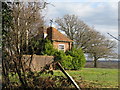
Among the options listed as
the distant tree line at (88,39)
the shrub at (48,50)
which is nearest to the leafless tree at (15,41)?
the shrub at (48,50)

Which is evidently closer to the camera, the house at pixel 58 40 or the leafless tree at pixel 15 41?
the leafless tree at pixel 15 41

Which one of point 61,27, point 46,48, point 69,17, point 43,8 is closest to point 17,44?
point 43,8

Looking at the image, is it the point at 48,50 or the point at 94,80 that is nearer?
the point at 94,80

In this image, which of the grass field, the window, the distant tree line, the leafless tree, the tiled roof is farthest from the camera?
the distant tree line

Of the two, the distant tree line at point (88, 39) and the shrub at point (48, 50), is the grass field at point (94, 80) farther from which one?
the distant tree line at point (88, 39)

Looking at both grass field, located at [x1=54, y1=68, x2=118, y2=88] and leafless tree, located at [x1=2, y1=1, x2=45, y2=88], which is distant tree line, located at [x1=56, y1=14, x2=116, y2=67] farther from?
leafless tree, located at [x1=2, y1=1, x2=45, y2=88]

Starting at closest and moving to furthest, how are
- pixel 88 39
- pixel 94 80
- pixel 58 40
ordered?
pixel 94 80 → pixel 58 40 → pixel 88 39

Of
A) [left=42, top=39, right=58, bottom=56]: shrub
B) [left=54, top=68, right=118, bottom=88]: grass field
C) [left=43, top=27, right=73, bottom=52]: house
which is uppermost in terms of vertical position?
[left=43, top=27, right=73, bottom=52]: house

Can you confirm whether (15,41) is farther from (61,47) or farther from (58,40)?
(61,47)

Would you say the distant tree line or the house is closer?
the house

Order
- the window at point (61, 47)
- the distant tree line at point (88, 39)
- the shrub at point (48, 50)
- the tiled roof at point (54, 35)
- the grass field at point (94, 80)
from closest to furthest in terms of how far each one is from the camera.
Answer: the grass field at point (94, 80), the shrub at point (48, 50), the tiled roof at point (54, 35), the window at point (61, 47), the distant tree line at point (88, 39)

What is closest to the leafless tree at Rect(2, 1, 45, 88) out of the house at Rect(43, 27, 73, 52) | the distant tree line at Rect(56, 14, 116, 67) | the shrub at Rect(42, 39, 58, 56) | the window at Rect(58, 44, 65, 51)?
the shrub at Rect(42, 39, 58, 56)

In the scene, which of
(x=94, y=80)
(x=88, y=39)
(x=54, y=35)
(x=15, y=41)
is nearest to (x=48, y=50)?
(x=54, y=35)

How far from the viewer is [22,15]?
6.18 m
